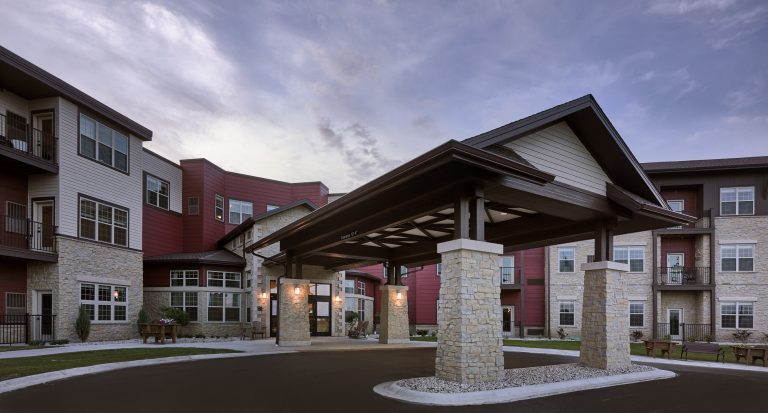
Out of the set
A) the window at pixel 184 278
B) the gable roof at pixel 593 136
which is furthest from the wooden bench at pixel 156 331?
the gable roof at pixel 593 136

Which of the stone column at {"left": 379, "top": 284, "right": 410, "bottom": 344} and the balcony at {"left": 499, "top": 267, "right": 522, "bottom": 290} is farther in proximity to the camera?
the balcony at {"left": 499, "top": 267, "right": 522, "bottom": 290}

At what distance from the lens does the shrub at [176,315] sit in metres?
24.8

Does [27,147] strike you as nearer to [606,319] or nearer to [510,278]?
[606,319]

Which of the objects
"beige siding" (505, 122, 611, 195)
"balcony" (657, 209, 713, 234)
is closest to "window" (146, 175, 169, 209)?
"beige siding" (505, 122, 611, 195)

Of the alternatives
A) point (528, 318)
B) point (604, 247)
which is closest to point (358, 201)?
point (604, 247)

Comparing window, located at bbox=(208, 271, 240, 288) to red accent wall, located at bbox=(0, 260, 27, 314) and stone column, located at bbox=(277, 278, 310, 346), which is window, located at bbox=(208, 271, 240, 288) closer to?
stone column, located at bbox=(277, 278, 310, 346)

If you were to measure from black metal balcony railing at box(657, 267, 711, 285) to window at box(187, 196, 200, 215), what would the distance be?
28.5m

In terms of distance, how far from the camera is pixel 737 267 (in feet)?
92.6

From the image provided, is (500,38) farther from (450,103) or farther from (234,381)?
(234,381)

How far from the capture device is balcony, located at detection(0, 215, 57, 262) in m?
18.8

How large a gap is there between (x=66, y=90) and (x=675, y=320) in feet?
112

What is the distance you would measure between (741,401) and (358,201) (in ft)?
29.8

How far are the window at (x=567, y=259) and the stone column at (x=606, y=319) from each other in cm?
1838

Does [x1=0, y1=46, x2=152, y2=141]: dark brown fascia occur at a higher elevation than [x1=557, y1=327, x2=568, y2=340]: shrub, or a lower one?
higher
